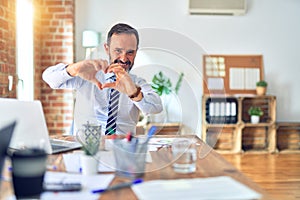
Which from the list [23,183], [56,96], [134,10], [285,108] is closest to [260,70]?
[285,108]

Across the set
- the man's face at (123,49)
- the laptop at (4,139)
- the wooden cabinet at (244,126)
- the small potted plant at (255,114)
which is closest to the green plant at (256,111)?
the small potted plant at (255,114)

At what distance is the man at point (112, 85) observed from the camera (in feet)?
5.18

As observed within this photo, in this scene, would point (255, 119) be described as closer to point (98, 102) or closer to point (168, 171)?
point (98, 102)

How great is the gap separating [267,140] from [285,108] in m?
0.54

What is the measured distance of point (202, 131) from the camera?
14.8 feet

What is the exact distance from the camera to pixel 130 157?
1.09 meters

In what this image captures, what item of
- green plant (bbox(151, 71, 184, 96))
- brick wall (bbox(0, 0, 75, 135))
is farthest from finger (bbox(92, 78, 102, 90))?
green plant (bbox(151, 71, 184, 96))

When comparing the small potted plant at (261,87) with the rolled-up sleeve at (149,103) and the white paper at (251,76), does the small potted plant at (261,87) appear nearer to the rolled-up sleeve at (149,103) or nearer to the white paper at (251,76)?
the white paper at (251,76)

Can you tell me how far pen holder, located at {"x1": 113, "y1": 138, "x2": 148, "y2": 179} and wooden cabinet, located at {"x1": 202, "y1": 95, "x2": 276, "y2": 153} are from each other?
349 cm

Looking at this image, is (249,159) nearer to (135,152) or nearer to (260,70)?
(260,70)

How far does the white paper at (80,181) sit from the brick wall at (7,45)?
2.14 m

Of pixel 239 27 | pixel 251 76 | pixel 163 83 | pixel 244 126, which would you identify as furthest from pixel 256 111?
pixel 163 83

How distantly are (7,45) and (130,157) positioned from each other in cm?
241

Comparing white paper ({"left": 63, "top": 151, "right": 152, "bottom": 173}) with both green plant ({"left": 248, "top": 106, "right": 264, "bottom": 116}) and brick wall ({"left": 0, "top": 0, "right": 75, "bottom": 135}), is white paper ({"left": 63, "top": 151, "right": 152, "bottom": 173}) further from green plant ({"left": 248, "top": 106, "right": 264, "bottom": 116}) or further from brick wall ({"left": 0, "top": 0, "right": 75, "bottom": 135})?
green plant ({"left": 248, "top": 106, "right": 264, "bottom": 116})
